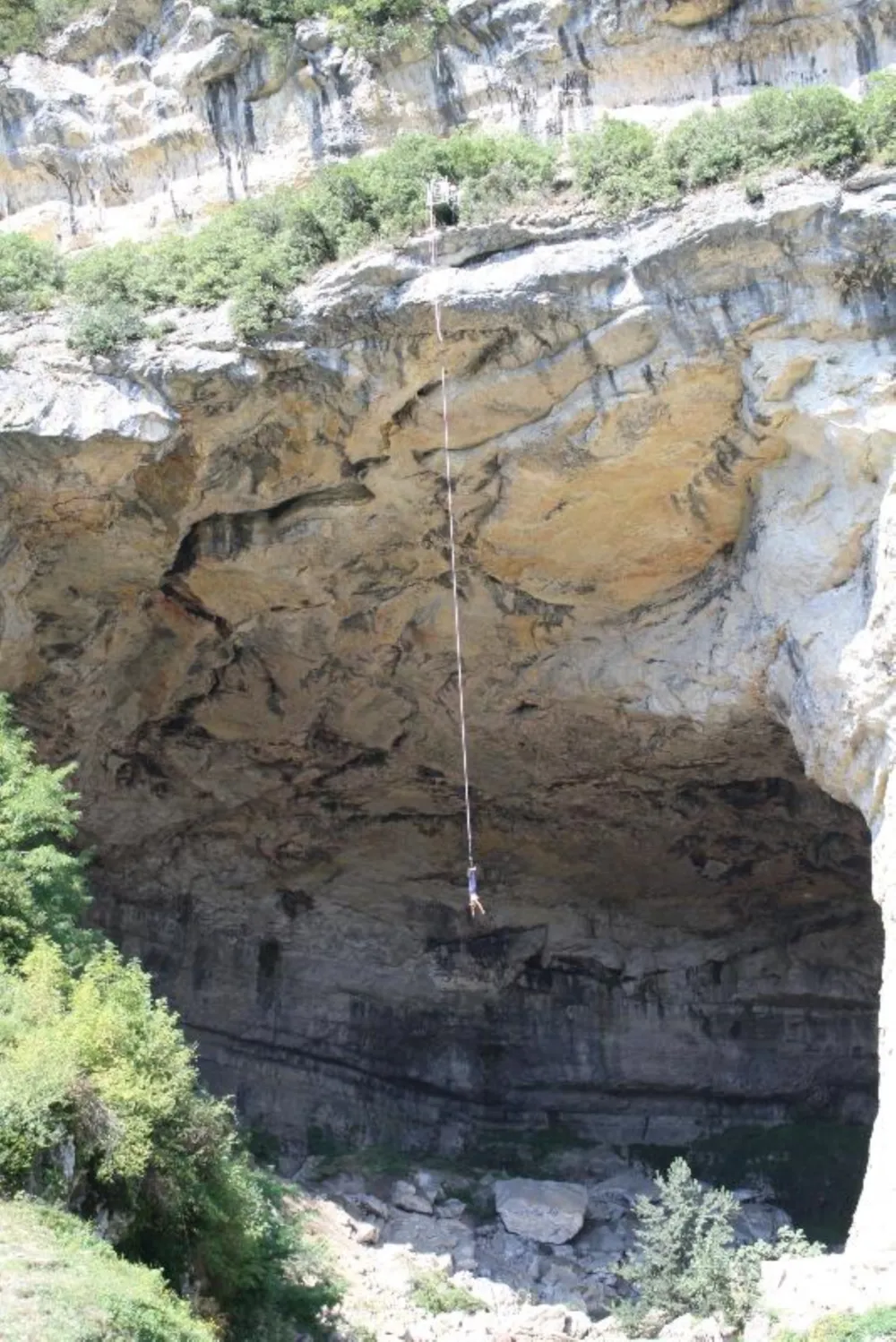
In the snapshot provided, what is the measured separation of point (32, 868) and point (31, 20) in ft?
31.2

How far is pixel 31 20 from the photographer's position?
16.0 metres

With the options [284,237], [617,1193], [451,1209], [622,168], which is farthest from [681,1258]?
A: [284,237]

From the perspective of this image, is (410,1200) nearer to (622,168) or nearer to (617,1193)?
(617,1193)

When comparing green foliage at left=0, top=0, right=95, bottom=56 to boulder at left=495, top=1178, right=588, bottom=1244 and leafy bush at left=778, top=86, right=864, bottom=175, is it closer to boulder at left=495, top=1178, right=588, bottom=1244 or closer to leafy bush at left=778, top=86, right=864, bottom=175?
leafy bush at left=778, top=86, right=864, bottom=175

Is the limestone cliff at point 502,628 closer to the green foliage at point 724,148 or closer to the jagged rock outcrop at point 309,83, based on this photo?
the jagged rock outcrop at point 309,83

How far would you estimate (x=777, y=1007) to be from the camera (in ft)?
62.0

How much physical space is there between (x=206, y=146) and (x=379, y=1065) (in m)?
10.5

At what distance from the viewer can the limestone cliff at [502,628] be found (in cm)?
1227

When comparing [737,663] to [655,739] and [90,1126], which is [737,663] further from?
[90,1126]

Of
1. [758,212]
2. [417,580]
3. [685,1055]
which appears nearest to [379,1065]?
[685,1055]

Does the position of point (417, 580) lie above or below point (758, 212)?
below

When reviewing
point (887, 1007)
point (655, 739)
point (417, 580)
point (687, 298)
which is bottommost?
point (887, 1007)

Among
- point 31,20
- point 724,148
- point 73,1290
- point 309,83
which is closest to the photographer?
point 73,1290

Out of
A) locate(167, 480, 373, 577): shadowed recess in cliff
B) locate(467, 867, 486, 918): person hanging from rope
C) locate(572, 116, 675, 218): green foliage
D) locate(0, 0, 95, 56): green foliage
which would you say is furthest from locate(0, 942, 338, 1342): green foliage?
locate(0, 0, 95, 56): green foliage
